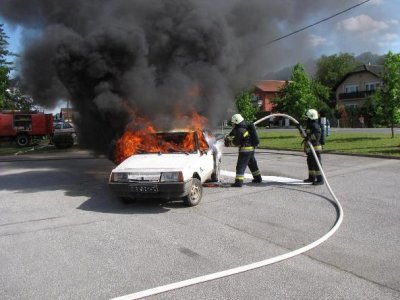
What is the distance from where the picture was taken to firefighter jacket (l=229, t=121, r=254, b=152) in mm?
9016

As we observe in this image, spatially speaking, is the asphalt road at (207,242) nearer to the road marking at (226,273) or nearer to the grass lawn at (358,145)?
the road marking at (226,273)

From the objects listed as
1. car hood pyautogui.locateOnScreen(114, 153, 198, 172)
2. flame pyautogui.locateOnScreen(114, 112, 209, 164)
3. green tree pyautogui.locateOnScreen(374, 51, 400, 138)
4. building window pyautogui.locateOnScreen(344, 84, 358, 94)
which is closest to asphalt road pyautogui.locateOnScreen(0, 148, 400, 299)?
car hood pyautogui.locateOnScreen(114, 153, 198, 172)

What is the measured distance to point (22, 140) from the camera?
2670 cm

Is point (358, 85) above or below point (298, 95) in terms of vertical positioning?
above

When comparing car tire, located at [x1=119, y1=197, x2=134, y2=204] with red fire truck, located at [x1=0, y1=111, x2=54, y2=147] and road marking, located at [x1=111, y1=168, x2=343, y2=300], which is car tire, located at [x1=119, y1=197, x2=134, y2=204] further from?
red fire truck, located at [x1=0, y1=111, x2=54, y2=147]

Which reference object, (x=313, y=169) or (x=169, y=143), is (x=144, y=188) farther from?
(x=313, y=169)

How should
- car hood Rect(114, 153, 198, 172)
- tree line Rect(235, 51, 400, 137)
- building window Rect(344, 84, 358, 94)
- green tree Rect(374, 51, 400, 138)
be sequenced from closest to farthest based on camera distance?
car hood Rect(114, 153, 198, 172), green tree Rect(374, 51, 400, 138), tree line Rect(235, 51, 400, 137), building window Rect(344, 84, 358, 94)

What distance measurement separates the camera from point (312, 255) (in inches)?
182

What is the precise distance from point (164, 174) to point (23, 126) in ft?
74.8

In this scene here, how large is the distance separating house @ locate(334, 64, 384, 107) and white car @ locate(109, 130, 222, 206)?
48.7 meters

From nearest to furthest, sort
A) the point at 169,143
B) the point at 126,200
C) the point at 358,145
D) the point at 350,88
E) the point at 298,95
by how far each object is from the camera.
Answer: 1. the point at 126,200
2. the point at 169,143
3. the point at 358,145
4. the point at 298,95
5. the point at 350,88

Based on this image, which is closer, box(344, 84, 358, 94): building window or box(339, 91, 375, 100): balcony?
box(339, 91, 375, 100): balcony

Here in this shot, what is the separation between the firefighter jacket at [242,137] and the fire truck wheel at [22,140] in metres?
21.3

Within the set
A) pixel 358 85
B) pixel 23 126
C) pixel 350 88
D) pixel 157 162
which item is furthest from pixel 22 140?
pixel 350 88
